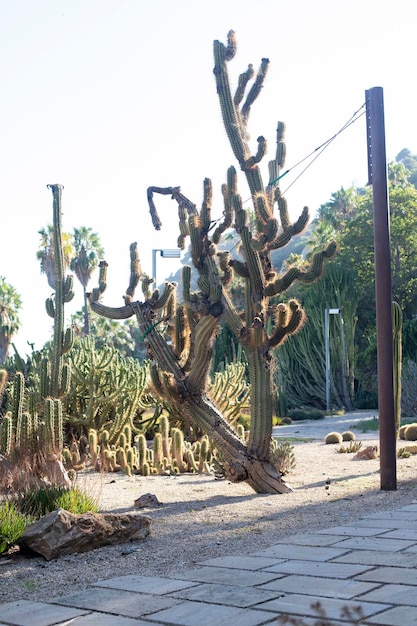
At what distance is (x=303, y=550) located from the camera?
6.00m

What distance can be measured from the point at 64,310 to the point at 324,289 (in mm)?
22654

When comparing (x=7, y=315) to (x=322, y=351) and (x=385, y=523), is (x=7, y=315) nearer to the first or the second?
→ (x=322, y=351)

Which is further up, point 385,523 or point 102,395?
point 102,395

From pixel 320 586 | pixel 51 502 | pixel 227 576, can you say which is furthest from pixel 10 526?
pixel 320 586

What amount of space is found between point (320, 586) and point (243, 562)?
948 mm

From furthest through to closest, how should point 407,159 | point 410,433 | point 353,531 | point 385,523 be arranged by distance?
point 407,159, point 410,433, point 385,523, point 353,531

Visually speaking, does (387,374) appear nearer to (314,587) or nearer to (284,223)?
(284,223)

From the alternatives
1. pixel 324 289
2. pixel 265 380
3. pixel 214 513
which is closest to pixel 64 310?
pixel 265 380

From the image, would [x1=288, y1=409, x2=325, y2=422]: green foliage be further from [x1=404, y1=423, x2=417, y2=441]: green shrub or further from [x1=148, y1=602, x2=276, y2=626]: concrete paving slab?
[x1=148, y1=602, x2=276, y2=626]: concrete paving slab

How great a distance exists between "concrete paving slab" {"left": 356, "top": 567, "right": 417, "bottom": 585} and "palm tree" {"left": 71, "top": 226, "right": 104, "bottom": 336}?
122ft

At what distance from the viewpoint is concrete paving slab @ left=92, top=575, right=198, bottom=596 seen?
5.02 m

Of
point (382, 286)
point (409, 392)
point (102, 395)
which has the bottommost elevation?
point (409, 392)

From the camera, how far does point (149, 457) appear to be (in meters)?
Result: 12.6

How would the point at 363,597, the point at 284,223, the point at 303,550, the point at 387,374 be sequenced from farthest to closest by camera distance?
1. the point at 284,223
2. the point at 387,374
3. the point at 303,550
4. the point at 363,597
